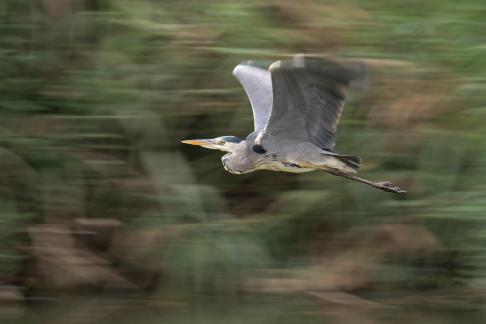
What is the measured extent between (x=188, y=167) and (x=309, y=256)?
0.83 meters

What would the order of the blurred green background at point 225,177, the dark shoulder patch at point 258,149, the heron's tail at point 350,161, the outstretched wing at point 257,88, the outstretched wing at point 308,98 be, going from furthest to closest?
the blurred green background at point 225,177, the outstretched wing at point 257,88, the dark shoulder patch at point 258,149, the heron's tail at point 350,161, the outstretched wing at point 308,98

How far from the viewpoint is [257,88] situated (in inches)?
219

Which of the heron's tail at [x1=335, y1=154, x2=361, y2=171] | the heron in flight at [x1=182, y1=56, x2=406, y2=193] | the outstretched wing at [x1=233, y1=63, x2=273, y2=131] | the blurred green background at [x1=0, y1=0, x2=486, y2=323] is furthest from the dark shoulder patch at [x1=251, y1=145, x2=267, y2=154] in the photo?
the blurred green background at [x1=0, y1=0, x2=486, y2=323]

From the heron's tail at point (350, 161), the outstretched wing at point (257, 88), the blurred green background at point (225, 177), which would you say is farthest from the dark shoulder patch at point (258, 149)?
the blurred green background at point (225, 177)

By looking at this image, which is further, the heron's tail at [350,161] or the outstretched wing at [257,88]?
the outstretched wing at [257,88]

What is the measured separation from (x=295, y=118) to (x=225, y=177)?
131 cm

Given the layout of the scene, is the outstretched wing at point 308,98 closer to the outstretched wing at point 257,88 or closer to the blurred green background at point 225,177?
the outstretched wing at point 257,88

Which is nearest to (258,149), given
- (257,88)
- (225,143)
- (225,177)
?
(225,143)

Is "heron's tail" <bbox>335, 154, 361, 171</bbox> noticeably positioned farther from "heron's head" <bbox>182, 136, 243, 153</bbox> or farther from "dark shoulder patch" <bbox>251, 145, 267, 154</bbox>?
"heron's head" <bbox>182, 136, 243, 153</bbox>

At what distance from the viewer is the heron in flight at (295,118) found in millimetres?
4715

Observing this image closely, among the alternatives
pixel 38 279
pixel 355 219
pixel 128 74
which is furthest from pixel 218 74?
pixel 38 279

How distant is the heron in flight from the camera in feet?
15.5

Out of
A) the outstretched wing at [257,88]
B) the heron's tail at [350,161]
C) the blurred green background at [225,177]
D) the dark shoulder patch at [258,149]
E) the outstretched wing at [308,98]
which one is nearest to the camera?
the outstretched wing at [308,98]

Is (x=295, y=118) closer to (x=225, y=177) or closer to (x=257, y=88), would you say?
(x=257, y=88)
